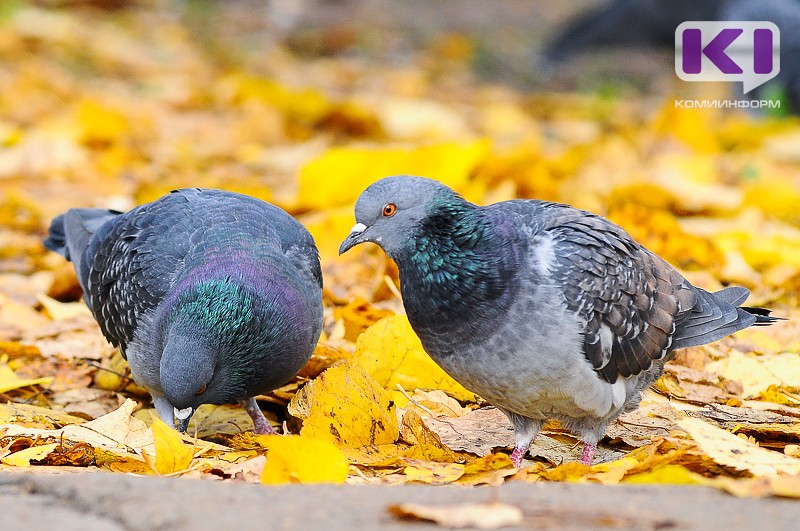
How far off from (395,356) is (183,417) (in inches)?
40.4

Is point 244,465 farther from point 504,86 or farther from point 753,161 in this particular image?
point 504,86

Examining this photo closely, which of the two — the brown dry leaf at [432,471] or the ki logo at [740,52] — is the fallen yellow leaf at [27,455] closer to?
the brown dry leaf at [432,471]

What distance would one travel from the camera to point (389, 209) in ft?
13.7

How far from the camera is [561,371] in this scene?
4.09 metres

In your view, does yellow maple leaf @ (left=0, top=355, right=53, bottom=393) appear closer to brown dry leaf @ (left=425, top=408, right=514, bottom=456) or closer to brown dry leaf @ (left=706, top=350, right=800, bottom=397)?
brown dry leaf @ (left=425, top=408, right=514, bottom=456)

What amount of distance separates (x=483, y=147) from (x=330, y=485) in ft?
16.6

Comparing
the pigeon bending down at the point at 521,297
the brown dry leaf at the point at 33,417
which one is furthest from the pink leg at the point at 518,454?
the brown dry leaf at the point at 33,417

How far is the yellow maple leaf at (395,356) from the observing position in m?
4.93

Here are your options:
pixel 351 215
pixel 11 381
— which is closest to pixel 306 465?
pixel 11 381

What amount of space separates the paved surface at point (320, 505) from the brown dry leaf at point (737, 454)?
442 mm

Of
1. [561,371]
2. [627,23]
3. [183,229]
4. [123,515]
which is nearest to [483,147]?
[183,229]

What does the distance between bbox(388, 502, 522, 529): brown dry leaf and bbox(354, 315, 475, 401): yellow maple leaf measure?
→ 2.12 meters

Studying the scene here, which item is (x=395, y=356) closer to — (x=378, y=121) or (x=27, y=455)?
(x=27, y=455)

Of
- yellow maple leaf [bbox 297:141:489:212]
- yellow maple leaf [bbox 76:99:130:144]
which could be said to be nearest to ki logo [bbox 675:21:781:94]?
yellow maple leaf [bbox 297:141:489:212]
